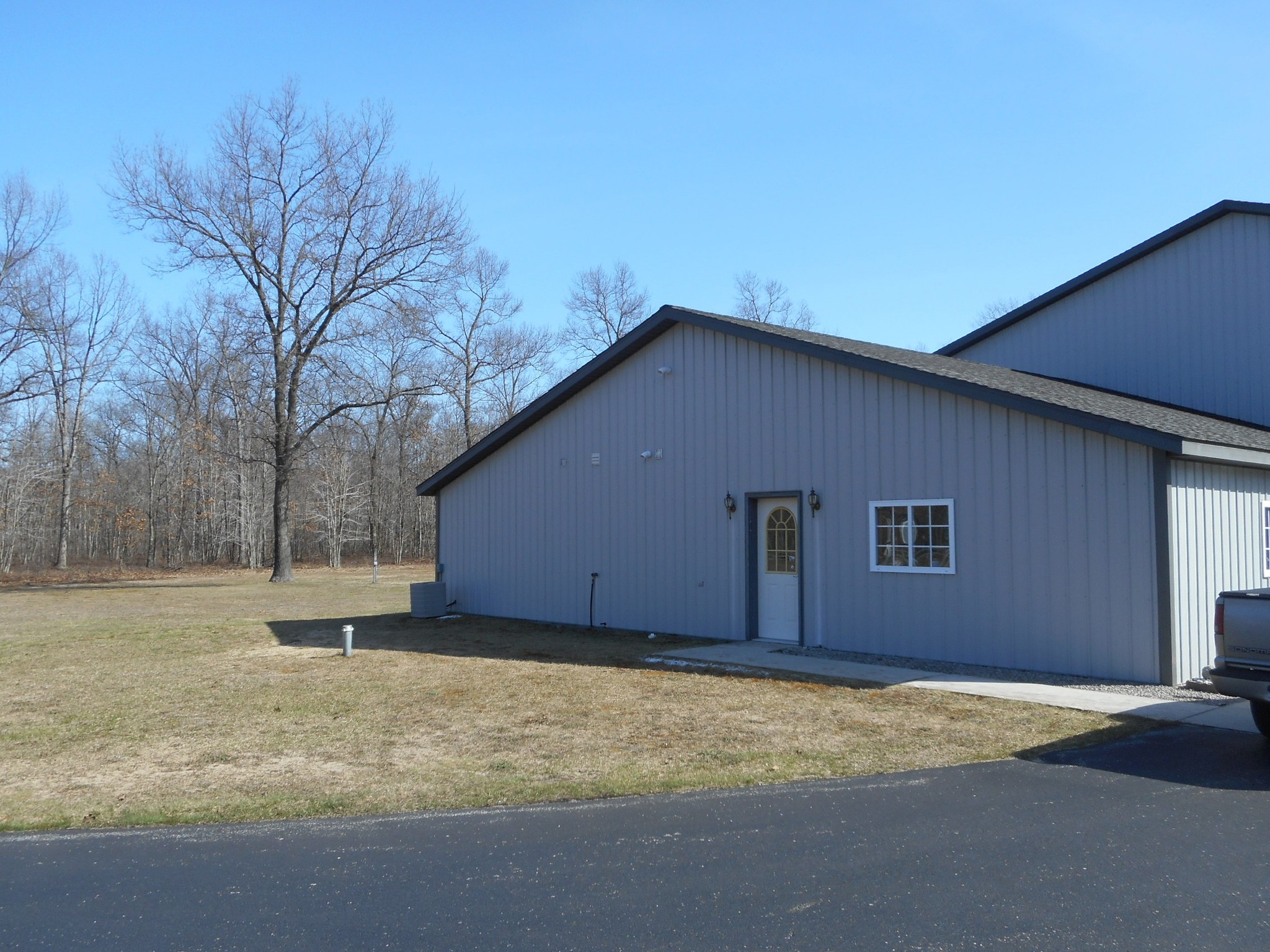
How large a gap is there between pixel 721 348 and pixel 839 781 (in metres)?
8.74

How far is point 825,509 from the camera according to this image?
1279cm

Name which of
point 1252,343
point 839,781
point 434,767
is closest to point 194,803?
point 434,767

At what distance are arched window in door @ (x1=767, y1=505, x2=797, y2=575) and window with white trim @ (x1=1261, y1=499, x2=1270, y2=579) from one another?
5.68 m

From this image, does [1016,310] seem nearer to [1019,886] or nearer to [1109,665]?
[1109,665]

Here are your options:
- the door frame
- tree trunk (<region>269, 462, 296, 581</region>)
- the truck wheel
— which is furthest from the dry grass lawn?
tree trunk (<region>269, 462, 296, 581</region>)

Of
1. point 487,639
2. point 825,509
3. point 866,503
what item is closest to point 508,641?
point 487,639

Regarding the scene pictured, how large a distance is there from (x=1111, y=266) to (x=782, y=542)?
8.50 meters

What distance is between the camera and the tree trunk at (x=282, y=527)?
3019 cm

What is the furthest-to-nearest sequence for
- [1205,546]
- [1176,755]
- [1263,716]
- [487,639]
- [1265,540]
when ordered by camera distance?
[487,639] < [1265,540] < [1205,546] < [1263,716] < [1176,755]

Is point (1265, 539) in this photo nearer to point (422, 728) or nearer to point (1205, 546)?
point (1205, 546)

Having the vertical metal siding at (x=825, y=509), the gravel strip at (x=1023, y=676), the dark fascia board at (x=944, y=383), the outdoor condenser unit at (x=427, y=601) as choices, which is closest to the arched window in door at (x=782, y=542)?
the vertical metal siding at (x=825, y=509)

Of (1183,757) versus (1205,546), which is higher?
(1205,546)

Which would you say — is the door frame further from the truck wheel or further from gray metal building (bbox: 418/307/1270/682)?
the truck wheel

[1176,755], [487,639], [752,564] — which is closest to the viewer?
[1176,755]
